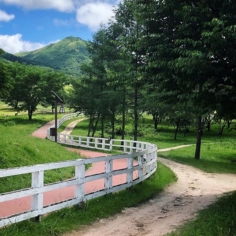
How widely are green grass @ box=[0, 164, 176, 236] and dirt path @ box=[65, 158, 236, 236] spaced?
0.20m

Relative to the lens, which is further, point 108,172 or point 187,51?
point 108,172

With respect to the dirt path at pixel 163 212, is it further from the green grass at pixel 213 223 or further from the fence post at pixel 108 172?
the fence post at pixel 108 172

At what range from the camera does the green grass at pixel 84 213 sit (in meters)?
6.14

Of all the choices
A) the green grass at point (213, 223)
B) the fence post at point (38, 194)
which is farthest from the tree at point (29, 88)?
the fence post at point (38, 194)

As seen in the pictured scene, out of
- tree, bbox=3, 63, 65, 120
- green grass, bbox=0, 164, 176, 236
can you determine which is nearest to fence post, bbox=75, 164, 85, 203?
green grass, bbox=0, 164, 176, 236

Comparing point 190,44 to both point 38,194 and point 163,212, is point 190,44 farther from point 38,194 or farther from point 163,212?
point 38,194

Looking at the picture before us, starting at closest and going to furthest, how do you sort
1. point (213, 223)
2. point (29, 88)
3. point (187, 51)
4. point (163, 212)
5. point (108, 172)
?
point (213, 223) → point (187, 51) → point (163, 212) → point (108, 172) → point (29, 88)

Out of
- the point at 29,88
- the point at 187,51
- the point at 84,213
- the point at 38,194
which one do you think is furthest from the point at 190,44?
the point at 29,88

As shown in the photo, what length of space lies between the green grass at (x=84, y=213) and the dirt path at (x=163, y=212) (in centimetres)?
20

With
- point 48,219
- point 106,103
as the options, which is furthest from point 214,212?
point 106,103

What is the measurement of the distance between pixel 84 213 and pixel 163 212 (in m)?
2.26

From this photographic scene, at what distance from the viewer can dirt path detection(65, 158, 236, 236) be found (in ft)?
22.5

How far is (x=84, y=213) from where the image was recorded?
→ 749 centimetres

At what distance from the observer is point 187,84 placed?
955cm
